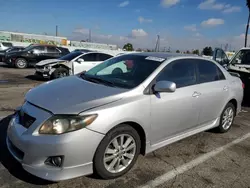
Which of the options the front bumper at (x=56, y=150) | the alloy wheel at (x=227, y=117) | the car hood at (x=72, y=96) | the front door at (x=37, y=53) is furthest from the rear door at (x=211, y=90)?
the front door at (x=37, y=53)

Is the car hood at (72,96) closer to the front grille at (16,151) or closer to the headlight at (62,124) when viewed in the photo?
the headlight at (62,124)

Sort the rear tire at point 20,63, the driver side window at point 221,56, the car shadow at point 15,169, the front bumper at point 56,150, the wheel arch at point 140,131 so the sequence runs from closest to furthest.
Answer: the front bumper at point 56,150 → the car shadow at point 15,169 → the wheel arch at point 140,131 → the driver side window at point 221,56 → the rear tire at point 20,63

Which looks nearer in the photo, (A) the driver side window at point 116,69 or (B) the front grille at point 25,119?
(B) the front grille at point 25,119

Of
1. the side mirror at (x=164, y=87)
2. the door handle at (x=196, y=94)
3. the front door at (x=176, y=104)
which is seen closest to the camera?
the side mirror at (x=164, y=87)

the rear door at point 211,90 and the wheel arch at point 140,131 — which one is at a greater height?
the rear door at point 211,90

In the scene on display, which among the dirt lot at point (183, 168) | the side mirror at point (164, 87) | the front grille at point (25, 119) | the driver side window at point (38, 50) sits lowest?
the dirt lot at point (183, 168)

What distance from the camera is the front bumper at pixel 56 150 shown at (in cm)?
248

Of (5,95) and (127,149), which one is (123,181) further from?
(5,95)

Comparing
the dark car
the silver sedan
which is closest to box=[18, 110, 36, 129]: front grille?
the silver sedan

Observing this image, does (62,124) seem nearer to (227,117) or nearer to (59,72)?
(227,117)

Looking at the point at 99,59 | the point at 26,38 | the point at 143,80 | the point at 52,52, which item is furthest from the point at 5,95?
the point at 26,38

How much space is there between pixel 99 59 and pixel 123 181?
845cm

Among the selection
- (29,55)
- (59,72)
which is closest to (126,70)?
(59,72)

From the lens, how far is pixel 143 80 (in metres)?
3.28
